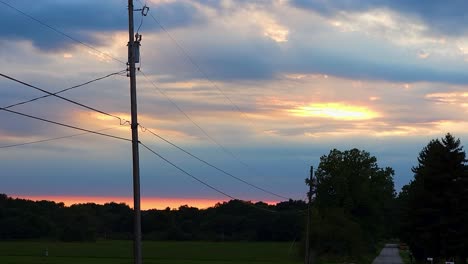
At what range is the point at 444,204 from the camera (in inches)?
2400

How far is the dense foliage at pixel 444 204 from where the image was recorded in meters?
59.6

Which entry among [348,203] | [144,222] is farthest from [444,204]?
[144,222]

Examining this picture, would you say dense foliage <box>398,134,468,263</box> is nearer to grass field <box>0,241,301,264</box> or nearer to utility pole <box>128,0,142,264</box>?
grass field <box>0,241,301,264</box>

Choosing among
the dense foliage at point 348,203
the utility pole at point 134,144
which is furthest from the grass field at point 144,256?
the utility pole at point 134,144

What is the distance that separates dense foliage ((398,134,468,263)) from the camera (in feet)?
195

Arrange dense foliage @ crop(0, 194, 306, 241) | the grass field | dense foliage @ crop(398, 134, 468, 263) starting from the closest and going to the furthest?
1. dense foliage @ crop(398, 134, 468, 263)
2. the grass field
3. dense foliage @ crop(0, 194, 306, 241)

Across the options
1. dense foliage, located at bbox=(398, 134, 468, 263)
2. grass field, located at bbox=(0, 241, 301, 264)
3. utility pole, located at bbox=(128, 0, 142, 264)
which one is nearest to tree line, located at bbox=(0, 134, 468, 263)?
dense foliage, located at bbox=(398, 134, 468, 263)

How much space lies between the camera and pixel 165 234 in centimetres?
19100

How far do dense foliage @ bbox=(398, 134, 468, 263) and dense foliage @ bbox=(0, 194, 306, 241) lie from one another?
80.4m

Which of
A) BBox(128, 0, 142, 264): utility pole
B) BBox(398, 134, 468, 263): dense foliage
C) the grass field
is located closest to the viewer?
BBox(128, 0, 142, 264): utility pole

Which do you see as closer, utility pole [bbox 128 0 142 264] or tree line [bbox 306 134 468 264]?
utility pole [bbox 128 0 142 264]

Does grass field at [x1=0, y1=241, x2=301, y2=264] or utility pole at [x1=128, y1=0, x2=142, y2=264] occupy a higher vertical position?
utility pole at [x1=128, y1=0, x2=142, y2=264]

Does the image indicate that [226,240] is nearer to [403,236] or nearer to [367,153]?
[367,153]

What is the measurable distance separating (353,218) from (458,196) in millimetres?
36707
